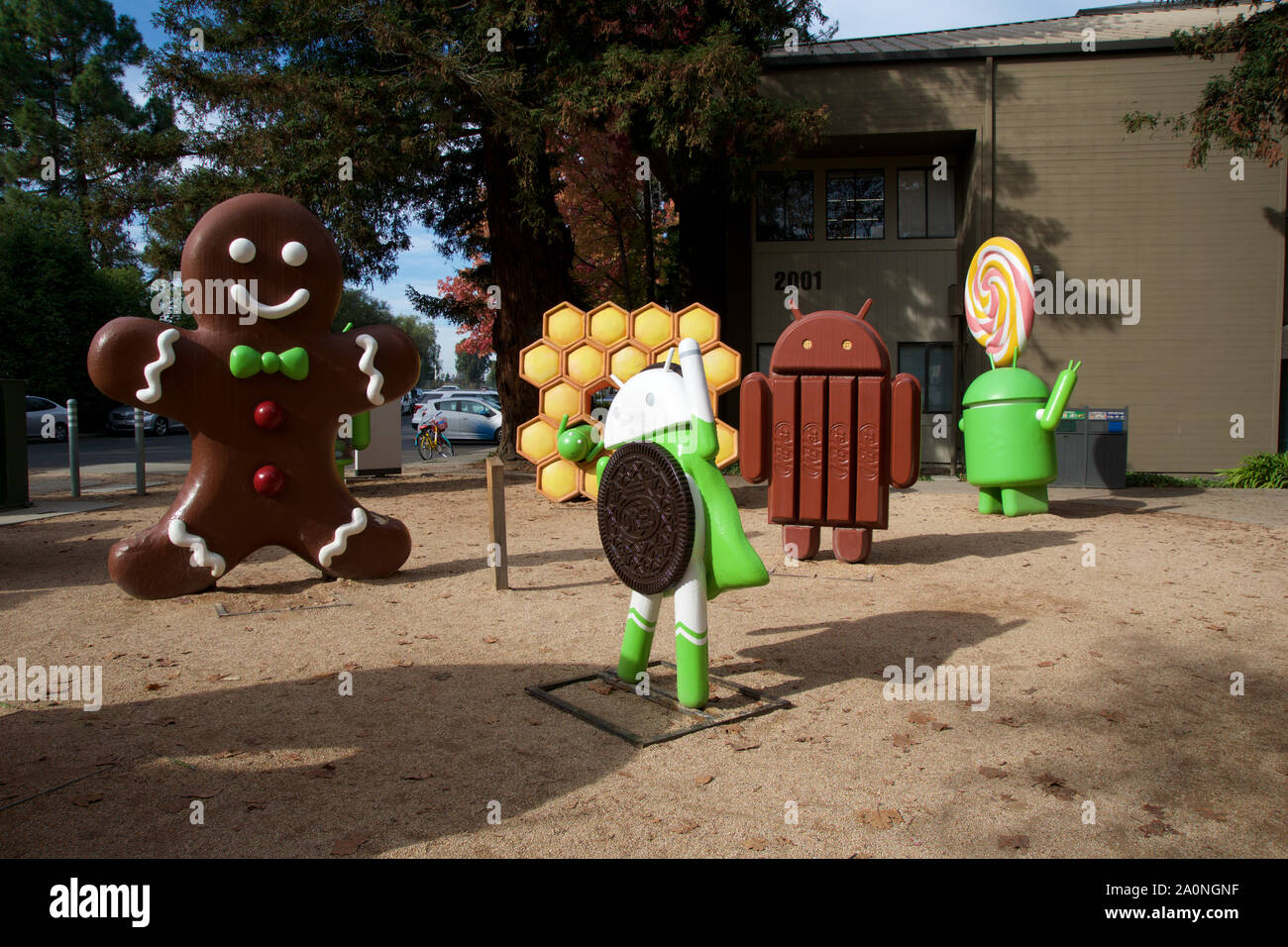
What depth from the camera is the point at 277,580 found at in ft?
26.8

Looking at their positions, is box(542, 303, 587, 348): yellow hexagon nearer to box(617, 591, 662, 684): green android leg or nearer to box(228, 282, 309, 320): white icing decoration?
box(228, 282, 309, 320): white icing decoration

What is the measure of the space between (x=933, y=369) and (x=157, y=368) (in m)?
15.4

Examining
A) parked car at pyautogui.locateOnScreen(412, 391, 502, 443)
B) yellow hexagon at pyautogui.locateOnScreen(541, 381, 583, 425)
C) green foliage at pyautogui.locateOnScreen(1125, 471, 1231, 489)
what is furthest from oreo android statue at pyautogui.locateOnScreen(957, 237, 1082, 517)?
parked car at pyautogui.locateOnScreen(412, 391, 502, 443)

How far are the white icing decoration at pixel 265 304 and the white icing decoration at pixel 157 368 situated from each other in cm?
54

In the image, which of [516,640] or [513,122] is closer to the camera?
[516,640]

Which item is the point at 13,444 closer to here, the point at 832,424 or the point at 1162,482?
the point at 832,424

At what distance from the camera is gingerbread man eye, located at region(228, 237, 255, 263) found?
22.8 feet

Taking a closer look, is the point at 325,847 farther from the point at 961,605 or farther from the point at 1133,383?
the point at 1133,383

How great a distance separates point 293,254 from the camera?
7.12m

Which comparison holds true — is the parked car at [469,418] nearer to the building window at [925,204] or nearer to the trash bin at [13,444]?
the building window at [925,204]

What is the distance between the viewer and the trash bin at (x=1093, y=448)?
47.5 ft

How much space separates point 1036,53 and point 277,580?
16568 millimetres

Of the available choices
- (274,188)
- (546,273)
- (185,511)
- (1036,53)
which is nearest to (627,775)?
(185,511)

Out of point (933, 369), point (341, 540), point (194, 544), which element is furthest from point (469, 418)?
point (194, 544)
